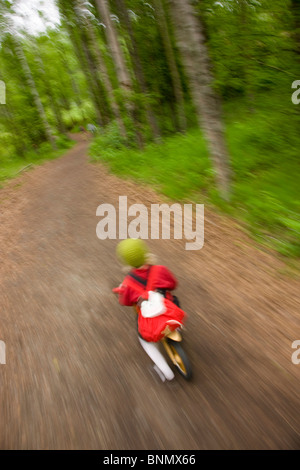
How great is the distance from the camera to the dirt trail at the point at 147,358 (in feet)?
8.00

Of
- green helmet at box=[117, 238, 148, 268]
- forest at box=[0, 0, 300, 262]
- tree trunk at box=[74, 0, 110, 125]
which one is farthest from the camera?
tree trunk at box=[74, 0, 110, 125]

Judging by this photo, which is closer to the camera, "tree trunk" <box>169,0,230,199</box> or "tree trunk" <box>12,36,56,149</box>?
"tree trunk" <box>169,0,230,199</box>

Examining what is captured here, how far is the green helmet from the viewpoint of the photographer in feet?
8.34

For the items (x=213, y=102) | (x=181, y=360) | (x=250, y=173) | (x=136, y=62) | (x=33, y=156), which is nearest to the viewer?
Answer: (x=181, y=360)

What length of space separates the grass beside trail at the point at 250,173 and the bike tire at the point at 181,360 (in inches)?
102

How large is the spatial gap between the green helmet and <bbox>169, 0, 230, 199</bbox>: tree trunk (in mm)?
3813

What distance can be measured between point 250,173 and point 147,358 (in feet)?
18.2

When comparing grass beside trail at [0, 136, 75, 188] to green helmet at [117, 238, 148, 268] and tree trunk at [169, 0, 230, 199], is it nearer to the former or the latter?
tree trunk at [169, 0, 230, 199]

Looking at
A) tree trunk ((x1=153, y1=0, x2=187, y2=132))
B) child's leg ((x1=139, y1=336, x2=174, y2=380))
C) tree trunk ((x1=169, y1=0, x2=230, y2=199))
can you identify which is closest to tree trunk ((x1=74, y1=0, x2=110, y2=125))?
tree trunk ((x1=153, y1=0, x2=187, y2=132))

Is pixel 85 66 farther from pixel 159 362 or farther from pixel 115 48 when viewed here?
pixel 159 362

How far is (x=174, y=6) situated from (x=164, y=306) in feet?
18.2

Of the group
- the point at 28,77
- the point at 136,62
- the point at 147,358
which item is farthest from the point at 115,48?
the point at 28,77

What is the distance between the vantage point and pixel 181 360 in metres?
2.67

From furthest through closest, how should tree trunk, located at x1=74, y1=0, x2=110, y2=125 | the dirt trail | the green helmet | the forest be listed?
1. tree trunk, located at x1=74, y1=0, x2=110, y2=125
2. the forest
3. the green helmet
4. the dirt trail
